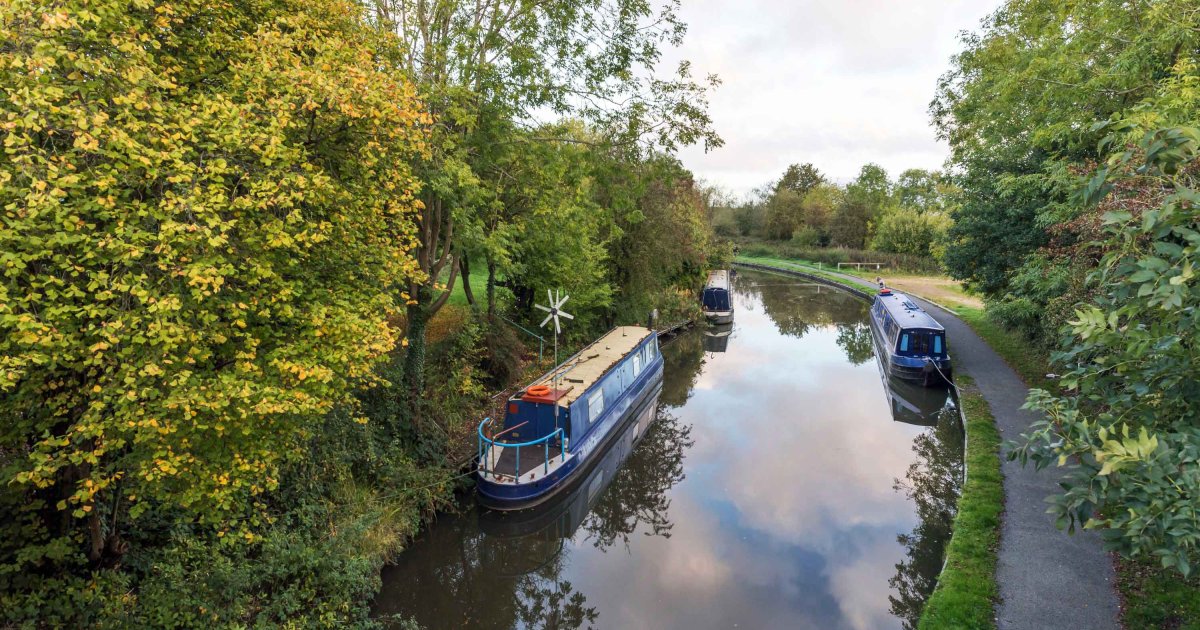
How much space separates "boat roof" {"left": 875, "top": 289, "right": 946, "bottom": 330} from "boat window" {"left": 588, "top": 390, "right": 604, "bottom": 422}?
1129 centimetres

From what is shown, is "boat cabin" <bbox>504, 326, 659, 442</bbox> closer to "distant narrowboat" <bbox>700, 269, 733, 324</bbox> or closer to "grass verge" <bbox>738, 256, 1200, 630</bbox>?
"grass verge" <bbox>738, 256, 1200, 630</bbox>

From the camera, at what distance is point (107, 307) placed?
445 centimetres

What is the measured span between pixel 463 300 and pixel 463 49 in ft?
40.8

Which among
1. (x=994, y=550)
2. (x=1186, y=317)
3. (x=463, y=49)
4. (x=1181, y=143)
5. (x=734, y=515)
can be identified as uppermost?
(x=463, y=49)

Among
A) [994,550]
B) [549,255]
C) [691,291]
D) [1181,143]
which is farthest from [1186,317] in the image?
[691,291]

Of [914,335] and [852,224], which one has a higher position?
[852,224]

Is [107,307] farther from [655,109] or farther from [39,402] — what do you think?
[655,109]

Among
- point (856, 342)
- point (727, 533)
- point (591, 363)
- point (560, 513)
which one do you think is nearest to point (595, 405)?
point (591, 363)

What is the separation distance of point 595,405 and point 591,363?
5.70ft

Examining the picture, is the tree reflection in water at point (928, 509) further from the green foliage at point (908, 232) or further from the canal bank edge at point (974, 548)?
the green foliage at point (908, 232)

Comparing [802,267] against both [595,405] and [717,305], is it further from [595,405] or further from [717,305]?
[595,405]

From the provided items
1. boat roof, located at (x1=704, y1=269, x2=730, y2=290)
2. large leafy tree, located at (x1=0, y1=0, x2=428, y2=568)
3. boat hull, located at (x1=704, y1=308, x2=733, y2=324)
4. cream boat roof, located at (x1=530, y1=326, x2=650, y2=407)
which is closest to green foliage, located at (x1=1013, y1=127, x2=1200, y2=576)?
large leafy tree, located at (x1=0, y1=0, x2=428, y2=568)

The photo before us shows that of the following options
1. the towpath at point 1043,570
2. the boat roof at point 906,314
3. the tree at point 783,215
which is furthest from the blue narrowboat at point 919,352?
the tree at point 783,215

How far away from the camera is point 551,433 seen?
11.6m
